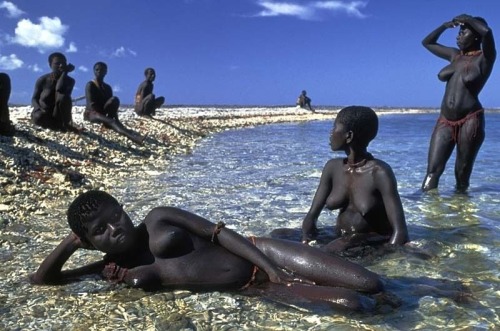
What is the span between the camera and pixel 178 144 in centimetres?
1628

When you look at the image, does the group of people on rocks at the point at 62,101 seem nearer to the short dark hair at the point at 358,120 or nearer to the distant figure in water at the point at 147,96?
the distant figure in water at the point at 147,96

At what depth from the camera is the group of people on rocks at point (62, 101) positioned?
10.3 metres

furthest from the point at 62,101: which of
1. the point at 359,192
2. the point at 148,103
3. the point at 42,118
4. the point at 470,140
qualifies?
the point at 359,192

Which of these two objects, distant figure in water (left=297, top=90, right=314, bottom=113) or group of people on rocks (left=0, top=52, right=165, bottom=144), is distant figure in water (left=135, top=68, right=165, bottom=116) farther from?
distant figure in water (left=297, top=90, right=314, bottom=113)

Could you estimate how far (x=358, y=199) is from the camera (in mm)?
4984

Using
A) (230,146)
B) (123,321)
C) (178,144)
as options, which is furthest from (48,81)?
(123,321)

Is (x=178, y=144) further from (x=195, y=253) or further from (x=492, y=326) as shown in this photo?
(x=492, y=326)

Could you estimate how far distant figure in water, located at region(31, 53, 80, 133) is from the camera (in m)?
12.3

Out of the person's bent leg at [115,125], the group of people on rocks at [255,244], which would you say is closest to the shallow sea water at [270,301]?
the group of people on rocks at [255,244]

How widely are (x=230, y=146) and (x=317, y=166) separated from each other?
5.59 metres

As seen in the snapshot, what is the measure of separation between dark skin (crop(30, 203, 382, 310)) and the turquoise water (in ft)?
1.77

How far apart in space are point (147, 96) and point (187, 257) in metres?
18.4

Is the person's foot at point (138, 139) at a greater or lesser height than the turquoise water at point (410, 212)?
greater

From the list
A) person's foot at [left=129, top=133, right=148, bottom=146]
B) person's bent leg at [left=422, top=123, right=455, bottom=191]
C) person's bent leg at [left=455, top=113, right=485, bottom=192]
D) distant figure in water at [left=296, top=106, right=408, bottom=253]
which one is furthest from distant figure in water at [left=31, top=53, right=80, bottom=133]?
distant figure in water at [left=296, top=106, right=408, bottom=253]
